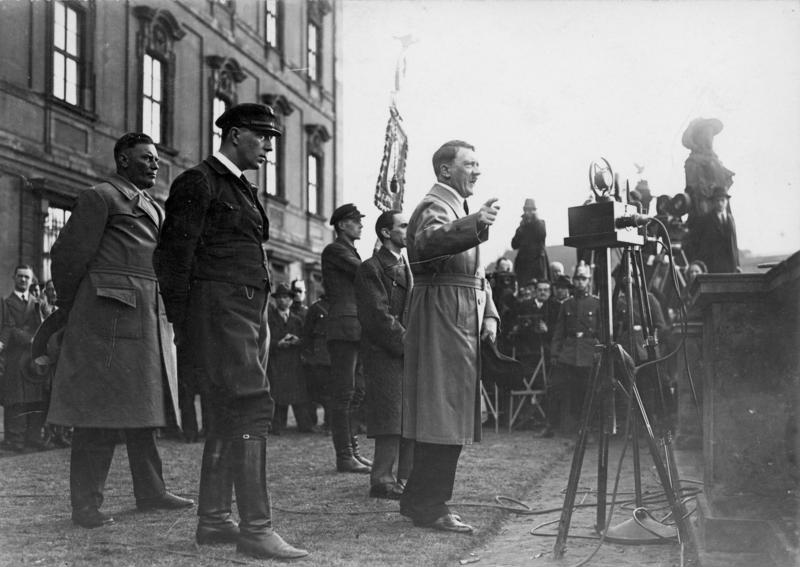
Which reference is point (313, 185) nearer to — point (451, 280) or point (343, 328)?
point (343, 328)

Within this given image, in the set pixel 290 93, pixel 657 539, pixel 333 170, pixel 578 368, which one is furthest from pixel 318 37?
pixel 657 539

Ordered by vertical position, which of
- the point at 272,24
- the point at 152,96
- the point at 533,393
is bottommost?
the point at 533,393

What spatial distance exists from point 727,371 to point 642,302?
1.70ft

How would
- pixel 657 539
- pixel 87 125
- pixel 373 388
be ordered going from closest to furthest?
pixel 657 539, pixel 373 388, pixel 87 125

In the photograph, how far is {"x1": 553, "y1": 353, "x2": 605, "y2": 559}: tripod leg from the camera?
400cm

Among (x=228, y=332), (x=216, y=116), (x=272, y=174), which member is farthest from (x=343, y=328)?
(x=272, y=174)

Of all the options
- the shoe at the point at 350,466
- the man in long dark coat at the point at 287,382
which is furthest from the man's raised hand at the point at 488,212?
the man in long dark coat at the point at 287,382

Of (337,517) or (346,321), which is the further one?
(346,321)

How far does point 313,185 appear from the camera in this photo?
83.7 ft

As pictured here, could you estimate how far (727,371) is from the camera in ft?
14.2

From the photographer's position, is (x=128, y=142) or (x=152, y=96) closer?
(x=128, y=142)

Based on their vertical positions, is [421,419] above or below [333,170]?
below

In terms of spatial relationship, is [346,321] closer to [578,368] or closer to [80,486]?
[80,486]

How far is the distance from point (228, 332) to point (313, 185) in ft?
71.6
